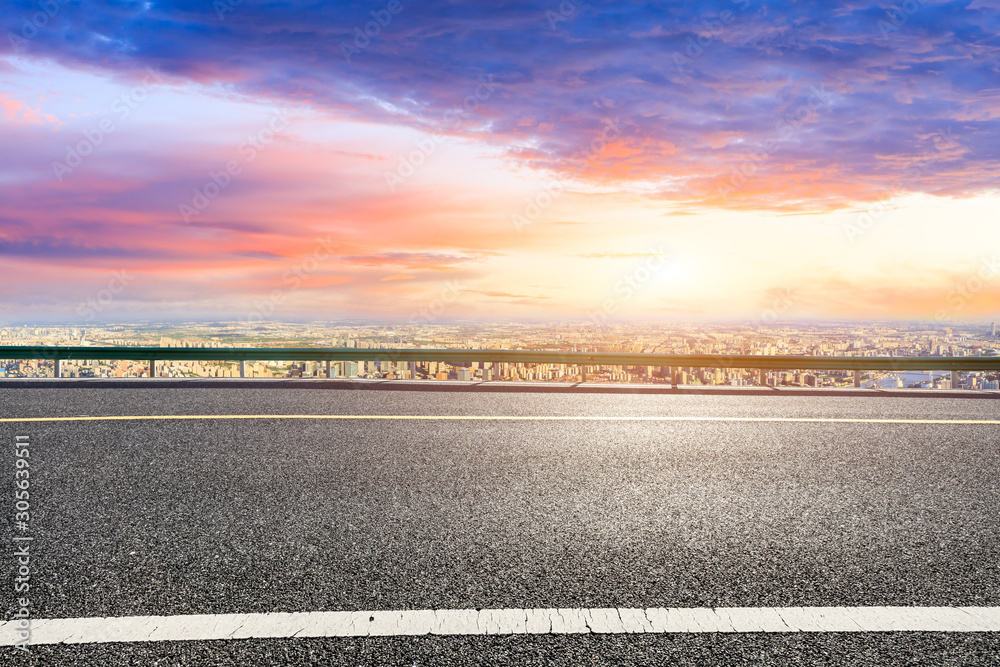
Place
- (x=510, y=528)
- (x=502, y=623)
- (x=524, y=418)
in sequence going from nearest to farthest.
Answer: (x=502, y=623), (x=510, y=528), (x=524, y=418)

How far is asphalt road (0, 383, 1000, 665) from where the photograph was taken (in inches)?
120

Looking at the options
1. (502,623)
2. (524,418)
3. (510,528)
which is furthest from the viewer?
(524,418)

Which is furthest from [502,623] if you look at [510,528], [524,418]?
[524,418]

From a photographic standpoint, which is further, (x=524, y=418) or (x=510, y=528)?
(x=524, y=418)

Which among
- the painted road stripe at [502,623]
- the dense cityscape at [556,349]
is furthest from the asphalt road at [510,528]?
the dense cityscape at [556,349]

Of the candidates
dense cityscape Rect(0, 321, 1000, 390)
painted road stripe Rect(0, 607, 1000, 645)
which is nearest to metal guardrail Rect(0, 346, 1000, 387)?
dense cityscape Rect(0, 321, 1000, 390)

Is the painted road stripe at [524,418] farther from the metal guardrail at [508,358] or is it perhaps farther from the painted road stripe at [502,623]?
the painted road stripe at [502,623]

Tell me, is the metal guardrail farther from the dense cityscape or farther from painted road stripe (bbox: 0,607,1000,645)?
painted road stripe (bbox: 0,607,1000,645)

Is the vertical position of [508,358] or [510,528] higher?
[508,358]

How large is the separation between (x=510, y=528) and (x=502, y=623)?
135 cm

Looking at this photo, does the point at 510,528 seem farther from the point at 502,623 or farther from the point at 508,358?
the point at 508,358

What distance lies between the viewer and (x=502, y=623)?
322 centimetres

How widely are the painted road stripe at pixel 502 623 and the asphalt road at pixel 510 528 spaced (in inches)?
2.9

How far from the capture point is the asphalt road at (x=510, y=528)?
305 cm
